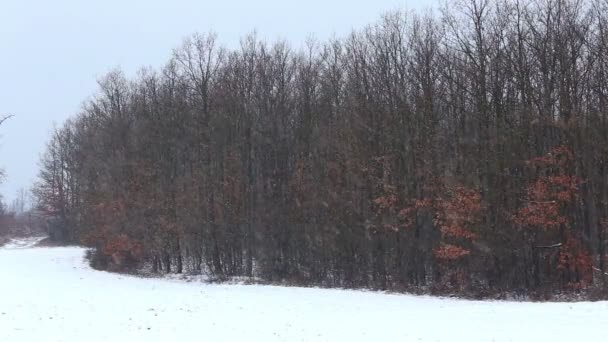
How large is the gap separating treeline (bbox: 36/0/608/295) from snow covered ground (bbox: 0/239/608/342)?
4.67 m

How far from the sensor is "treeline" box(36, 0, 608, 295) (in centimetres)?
2328

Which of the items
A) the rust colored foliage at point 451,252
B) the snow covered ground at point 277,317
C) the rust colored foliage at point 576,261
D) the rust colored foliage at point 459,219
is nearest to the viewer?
the snow covered ground at point 277,317

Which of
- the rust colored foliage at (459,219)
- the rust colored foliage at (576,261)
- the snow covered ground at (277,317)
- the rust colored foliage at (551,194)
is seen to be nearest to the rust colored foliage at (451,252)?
the rust colored foliage at (459,219)

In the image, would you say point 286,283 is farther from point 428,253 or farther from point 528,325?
point 528,325

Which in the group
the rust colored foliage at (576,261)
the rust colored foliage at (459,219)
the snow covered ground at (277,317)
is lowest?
the snow covered ground at (277,317)

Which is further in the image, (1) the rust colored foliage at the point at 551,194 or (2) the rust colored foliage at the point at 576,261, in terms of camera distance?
(1) the rust colored foliage at the point at 551,194

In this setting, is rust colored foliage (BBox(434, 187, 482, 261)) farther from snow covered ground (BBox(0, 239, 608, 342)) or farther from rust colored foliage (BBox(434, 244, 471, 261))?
snow covered ground (BBox(0, 239, 608, 342))

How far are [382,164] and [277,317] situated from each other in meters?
13.0

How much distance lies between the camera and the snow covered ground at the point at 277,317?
13.0m

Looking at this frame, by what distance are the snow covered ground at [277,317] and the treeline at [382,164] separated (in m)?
4.67

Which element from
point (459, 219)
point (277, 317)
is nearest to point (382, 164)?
point (459, 219)

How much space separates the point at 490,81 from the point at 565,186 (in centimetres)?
563

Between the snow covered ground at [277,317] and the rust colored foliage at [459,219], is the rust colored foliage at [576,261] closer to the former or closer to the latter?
the rust colored foliage at [459,219]

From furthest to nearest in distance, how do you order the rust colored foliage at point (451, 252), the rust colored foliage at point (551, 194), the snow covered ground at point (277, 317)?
the rust colored foliage at point (451, 252)
the rust colored foliage at point (551, 194)
the snow covered ground at point (277, 317)
